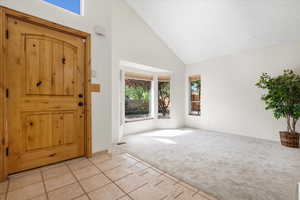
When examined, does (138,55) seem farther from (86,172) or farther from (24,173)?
(24,173)

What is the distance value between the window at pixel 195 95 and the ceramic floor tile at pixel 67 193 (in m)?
4.46

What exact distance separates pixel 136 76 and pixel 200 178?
11.2 feet

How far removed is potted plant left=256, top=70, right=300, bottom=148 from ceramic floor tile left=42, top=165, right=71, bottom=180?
14.0 feet

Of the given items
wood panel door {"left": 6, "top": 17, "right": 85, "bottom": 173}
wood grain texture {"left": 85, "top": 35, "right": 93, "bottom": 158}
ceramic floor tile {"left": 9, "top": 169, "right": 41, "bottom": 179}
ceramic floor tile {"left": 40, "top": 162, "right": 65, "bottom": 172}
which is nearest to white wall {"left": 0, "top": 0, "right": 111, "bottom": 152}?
wood grain texture {"left": 85, "top": 35, "right": 93, "bottom": 158}

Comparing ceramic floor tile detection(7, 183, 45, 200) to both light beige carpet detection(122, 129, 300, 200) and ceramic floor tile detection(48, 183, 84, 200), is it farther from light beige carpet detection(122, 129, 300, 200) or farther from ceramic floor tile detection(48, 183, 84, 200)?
light beige carpet detection(122, 129, 300, 200)

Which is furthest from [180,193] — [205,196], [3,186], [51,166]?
[3,186]

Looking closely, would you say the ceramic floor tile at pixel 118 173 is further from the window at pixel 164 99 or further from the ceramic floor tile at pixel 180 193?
the window at pixel 164 99

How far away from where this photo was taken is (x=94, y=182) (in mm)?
1664

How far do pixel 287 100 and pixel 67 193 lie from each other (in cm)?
426

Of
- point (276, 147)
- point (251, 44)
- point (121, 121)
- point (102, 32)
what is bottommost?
point (276, 147)

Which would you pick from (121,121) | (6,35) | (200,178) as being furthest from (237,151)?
(6,35)

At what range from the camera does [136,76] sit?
447 centimetres

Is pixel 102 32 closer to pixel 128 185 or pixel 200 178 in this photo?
pixel 128 185

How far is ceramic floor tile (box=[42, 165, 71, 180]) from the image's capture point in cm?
178
